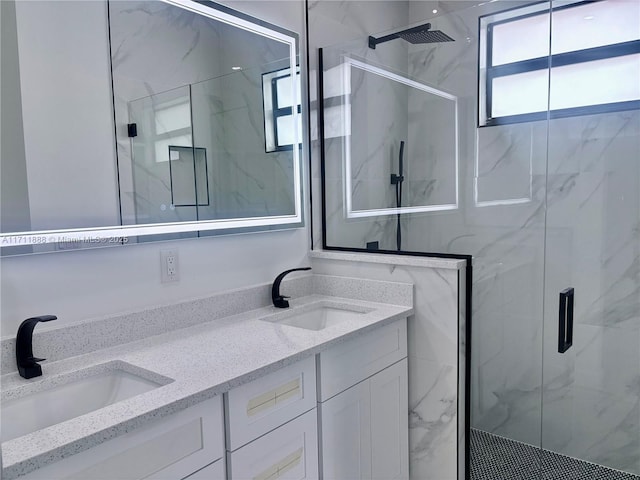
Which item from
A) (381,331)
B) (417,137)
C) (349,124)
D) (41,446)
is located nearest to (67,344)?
(41,446)

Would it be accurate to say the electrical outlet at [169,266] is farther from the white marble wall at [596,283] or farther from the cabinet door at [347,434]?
the white marble wall at [596,283]

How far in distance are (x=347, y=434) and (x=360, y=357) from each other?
0.91ft

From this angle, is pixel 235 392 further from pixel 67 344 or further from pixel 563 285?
pixel 563 285


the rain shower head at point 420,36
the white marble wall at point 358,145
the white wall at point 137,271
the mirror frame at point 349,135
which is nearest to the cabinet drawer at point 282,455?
the white wall at point 137,271

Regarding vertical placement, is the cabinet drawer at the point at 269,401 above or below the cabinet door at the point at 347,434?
above

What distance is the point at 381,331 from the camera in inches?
72.9

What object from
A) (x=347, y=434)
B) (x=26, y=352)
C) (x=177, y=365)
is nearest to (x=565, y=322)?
(x=347, y=434)

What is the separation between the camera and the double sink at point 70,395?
1182mm

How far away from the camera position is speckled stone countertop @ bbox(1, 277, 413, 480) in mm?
947

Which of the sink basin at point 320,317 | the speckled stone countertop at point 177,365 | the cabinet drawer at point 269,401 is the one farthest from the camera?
the sink basin at point 320,317

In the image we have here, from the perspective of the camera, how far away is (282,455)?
1437 mm

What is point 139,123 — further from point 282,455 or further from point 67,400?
point 282,455

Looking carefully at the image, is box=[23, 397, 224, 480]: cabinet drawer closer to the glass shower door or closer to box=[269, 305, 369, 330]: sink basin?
box=[269, 305, 369, 330]: sink basin

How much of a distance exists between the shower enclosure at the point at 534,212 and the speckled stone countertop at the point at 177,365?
0.58 m
